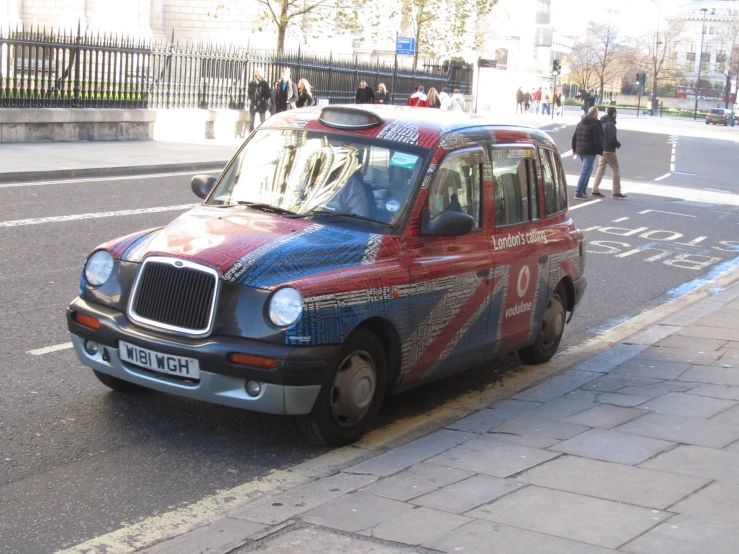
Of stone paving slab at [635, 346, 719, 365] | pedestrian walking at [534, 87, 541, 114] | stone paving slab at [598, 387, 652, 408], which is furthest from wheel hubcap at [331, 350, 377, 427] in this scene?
pedestrian walking at [534, 87, 541, 114]

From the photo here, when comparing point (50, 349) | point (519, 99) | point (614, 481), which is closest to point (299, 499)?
point (614, 481)

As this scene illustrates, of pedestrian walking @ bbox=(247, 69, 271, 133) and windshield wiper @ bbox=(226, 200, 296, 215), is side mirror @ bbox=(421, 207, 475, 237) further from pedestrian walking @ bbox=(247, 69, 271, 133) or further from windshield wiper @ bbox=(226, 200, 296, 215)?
pedestrian walking @ bbox=(247, 69, 271, 133)

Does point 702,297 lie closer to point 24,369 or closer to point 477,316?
point 477,316

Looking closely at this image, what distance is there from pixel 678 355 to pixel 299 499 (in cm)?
445

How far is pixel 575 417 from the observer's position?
6.22 m

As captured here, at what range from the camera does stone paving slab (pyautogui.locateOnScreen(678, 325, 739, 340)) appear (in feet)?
29.4

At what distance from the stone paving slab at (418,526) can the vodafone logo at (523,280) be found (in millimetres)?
2771

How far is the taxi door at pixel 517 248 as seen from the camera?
677 centimetres

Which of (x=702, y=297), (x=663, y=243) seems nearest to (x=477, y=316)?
(x=702, y=297)

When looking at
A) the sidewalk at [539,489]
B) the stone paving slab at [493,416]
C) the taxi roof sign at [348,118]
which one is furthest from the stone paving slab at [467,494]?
the taxi roof sign at [348,118]

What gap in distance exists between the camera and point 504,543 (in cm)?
406

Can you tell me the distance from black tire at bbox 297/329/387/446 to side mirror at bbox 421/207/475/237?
0.77m

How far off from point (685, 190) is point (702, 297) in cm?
1347

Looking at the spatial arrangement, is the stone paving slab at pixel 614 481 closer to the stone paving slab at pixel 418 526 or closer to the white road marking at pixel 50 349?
the stone paving slab at pixel 418 526
